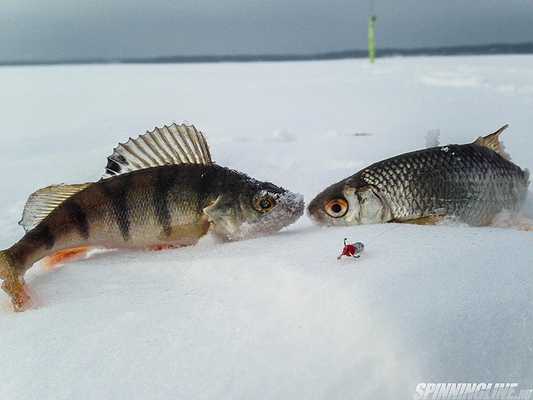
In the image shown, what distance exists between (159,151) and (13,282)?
92 cm

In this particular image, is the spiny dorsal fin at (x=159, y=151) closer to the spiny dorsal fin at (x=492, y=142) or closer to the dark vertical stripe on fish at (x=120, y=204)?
the dark vertical stripe on fish at (x=120, y=204)

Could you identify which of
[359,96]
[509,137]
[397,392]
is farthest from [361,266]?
[359,96]

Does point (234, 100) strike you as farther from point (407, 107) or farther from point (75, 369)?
point (75, 369)

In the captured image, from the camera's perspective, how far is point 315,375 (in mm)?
1356

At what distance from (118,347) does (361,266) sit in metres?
0.79

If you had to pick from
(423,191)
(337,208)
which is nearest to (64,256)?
(337,208)

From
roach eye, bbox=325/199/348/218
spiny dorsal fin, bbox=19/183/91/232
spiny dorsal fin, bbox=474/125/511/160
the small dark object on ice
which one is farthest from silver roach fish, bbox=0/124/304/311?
spiny dorsal fin, bbox=474/125/511/160

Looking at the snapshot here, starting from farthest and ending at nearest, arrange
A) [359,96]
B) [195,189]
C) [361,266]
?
[359,96] < [195,189] < [361,266]

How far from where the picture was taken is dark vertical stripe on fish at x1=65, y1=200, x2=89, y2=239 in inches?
91.8

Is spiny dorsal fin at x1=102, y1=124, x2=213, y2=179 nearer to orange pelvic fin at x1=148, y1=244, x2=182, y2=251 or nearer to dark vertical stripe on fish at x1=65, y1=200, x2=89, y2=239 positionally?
dark vertical stripe on fish at x1=65, y1=200, x2=89, y2=239

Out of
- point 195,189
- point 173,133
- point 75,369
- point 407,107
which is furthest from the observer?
point 407,107

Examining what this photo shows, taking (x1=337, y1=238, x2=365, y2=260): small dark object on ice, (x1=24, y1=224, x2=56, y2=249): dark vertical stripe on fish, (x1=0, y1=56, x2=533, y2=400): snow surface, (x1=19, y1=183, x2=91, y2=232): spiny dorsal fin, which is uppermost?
(x1=19, y1=183, x2=91, y2=232): spiny dorsal fin

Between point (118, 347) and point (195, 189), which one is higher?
point (195, 189)

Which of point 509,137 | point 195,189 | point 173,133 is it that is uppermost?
point 173,133
